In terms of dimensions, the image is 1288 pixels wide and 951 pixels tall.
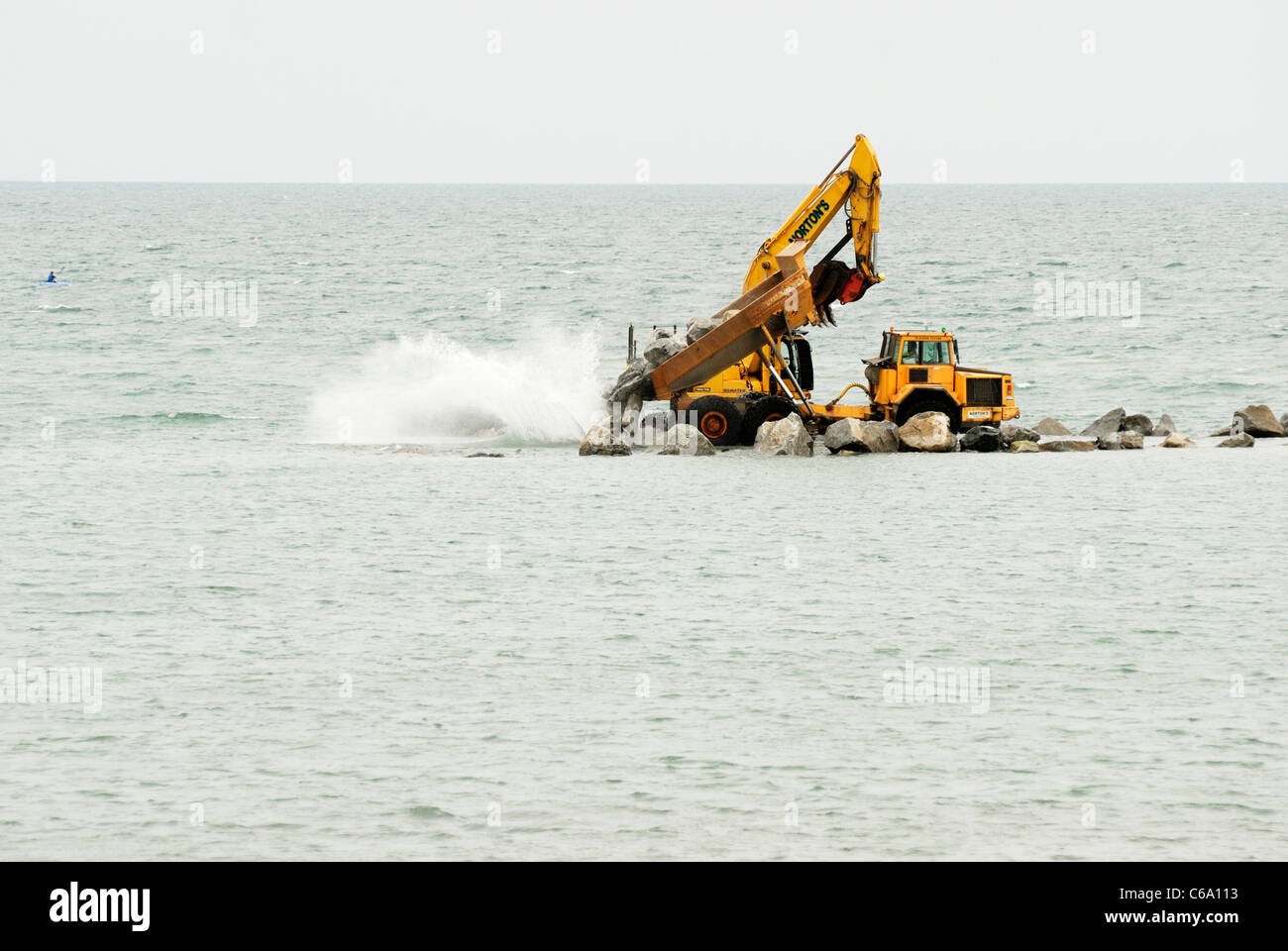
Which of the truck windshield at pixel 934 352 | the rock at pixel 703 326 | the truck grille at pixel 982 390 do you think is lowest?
the truck grille at pixel 982 390

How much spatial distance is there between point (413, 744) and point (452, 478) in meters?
16.4

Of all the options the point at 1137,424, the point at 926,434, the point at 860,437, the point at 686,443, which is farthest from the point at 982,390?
the point at 686,443

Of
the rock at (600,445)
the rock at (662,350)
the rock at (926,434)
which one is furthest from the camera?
the rock at (662,350)

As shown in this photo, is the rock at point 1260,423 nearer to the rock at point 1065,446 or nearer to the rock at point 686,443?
the rock at point 1065,446

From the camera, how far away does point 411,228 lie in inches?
6609

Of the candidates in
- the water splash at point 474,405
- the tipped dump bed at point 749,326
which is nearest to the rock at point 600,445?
the tipped dump bed at point 749,326

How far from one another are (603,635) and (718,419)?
15.7m

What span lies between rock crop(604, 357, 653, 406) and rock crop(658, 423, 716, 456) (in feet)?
4.34

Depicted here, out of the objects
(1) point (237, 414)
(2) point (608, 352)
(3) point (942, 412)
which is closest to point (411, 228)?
(2) point (608, 352)

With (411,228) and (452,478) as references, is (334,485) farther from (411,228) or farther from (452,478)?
(411,228)

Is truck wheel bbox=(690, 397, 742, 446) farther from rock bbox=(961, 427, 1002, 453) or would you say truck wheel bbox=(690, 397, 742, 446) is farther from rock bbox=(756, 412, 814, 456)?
rock bbox=(961, 427, 1002, 453)

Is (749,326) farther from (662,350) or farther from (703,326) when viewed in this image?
(662,350)

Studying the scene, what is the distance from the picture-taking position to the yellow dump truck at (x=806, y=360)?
32.8 meters

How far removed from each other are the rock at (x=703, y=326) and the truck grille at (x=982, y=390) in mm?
5037
